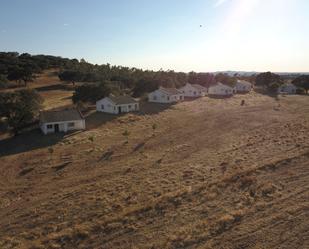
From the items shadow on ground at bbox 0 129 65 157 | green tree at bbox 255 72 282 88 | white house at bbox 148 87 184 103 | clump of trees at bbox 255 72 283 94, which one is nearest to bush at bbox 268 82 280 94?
clump of trees at bbox 255 72 283 94

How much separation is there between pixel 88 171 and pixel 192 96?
2159 inches

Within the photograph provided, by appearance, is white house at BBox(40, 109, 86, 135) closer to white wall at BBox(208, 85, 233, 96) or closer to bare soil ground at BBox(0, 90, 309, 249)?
bare soil ground at BBox(0, 90, 309, 249)

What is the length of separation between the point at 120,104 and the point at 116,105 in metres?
0.99

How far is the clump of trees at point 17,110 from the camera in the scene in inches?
1601

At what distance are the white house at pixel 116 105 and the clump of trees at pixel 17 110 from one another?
1305cm

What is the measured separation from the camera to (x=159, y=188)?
2152 cm

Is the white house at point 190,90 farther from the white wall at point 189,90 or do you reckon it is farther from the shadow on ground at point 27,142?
the shadow on ground at point 27,142

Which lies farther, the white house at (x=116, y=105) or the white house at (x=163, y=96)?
the white house at (x=163, y=96)

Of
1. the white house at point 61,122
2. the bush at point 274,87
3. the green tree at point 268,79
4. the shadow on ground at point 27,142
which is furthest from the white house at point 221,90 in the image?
the shadow on ground at point 27,142

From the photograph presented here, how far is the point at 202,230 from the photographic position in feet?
50.3

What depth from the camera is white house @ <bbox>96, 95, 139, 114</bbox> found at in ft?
176

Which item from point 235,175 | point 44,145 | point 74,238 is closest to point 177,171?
point 235,175

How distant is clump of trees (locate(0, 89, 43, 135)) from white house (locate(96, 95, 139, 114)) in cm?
1305

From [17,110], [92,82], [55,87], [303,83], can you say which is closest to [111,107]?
[17,110]
